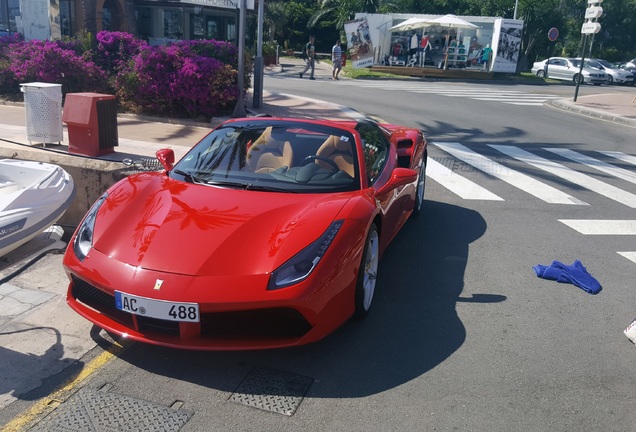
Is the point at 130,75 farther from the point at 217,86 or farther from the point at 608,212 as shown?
the point at 608,212

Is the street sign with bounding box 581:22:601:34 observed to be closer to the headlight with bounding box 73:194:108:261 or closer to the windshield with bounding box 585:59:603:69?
the windshield with bounding box 585:59:603:69

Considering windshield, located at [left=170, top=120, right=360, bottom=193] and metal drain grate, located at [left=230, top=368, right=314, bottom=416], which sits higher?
windshield, located at [left=170, top=120, right=360, bottom=193]

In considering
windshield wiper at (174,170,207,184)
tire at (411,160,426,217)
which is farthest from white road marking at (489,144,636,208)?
windshield wiper at (174,170,207,184)

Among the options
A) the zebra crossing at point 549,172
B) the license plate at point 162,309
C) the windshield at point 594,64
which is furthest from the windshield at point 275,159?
the windshield at point 594,64

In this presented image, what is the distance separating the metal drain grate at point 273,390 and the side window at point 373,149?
1.95 meters

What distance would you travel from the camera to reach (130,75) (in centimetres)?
1344

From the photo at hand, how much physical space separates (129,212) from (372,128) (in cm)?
281

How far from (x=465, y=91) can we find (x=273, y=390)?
24269mm

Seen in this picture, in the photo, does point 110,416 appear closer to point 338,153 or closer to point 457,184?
point 338,153

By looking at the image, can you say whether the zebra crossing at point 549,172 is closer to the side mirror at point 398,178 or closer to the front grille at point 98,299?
the side mirror at point 398,178

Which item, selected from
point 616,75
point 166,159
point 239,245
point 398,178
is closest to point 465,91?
point 616,75

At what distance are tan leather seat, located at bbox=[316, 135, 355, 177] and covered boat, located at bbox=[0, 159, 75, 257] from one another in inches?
89.0

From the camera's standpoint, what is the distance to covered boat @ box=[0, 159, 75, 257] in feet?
15.5

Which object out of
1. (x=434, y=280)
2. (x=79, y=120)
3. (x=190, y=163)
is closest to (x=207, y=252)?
(x=190, y=163)
